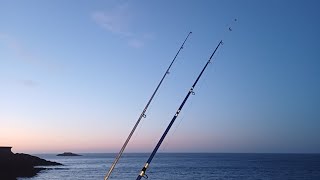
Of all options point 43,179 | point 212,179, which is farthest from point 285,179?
point 43,179

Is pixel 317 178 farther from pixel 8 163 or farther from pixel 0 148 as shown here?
pixel 0 148

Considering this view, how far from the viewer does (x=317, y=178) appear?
63812 millimetres

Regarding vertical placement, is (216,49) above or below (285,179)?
above

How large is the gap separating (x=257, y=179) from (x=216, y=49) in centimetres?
5886

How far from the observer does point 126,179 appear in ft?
208

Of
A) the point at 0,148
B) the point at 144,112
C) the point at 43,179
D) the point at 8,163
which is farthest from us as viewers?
the point at 0,148

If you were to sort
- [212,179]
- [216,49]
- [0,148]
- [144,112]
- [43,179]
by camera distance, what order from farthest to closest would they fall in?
[0,148] < [212,179] < [43,179] < [216,49] < [144,112]

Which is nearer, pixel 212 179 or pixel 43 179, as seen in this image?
pixel 43 179

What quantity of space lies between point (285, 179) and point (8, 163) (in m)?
54.4

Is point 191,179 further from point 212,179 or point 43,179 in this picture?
point 43,179

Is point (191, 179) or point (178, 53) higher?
point (178, 53)

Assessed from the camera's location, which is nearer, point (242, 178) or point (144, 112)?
point (144, 112)

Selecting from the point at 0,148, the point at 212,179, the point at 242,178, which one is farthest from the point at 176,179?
the point at 0,148

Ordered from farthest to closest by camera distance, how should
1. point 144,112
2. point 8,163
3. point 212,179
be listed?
point 8,163 → point 212,179 → point 144,112
